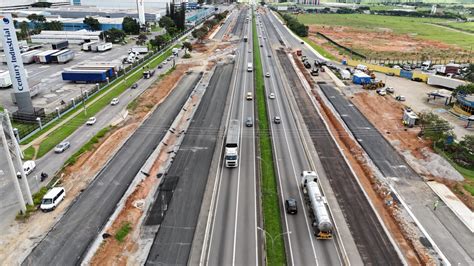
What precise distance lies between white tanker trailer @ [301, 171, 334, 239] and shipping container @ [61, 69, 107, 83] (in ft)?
215

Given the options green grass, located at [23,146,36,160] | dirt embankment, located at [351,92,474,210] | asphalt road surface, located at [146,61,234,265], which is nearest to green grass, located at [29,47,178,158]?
green grass, located at [23,146,36,160]

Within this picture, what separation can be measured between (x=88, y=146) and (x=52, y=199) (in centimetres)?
1650

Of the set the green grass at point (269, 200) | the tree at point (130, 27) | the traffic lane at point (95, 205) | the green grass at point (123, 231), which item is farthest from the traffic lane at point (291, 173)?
the tree at point (130, 27)

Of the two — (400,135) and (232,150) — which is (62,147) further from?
(400,135)

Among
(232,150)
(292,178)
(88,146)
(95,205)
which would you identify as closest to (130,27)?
(88,146)

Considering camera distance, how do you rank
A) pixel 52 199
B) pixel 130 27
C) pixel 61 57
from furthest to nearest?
pixel 130 27, pixel 61 57, pixel 52 199

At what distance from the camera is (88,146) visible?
187ft

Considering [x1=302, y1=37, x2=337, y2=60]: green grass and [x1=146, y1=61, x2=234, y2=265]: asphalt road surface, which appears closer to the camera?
[x1=146, y1=61, x2=234, y2=265]: asphalt road surface

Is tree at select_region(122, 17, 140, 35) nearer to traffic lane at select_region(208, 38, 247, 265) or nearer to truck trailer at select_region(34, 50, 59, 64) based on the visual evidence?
truck trailer at select_region(34, 50, 59, 64)

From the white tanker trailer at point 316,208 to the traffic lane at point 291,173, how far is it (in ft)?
2.88

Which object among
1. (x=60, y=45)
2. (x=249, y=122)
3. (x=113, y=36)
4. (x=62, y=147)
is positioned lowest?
(x=62, y=147)

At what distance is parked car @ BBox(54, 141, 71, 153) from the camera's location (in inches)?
2173

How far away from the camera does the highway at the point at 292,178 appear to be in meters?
35.2

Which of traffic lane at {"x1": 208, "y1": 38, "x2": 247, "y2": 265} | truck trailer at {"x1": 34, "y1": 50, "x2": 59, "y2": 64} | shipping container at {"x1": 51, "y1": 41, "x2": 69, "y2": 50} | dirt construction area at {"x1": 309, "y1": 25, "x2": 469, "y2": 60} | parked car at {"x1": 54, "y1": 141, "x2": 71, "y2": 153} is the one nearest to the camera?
traffic lane at {"x1": 208, "y1": 38, "x2": 247, "y2": 265}
